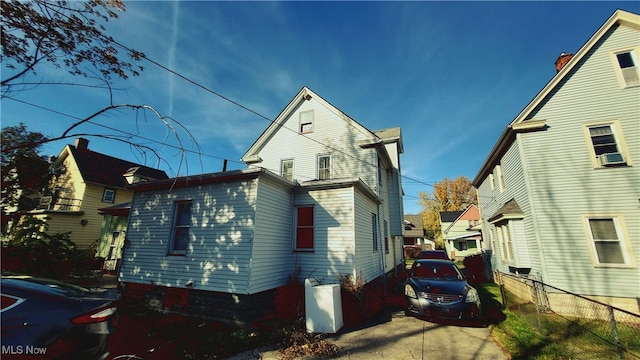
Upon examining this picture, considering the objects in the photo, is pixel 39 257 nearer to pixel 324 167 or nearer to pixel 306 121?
pixel 324 167

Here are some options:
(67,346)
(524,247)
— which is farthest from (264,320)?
(524,247)

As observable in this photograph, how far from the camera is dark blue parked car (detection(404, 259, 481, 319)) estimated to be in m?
7.23

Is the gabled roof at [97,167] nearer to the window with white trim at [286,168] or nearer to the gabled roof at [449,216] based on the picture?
the window with white trim at [286,168]

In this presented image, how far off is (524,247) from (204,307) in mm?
13508

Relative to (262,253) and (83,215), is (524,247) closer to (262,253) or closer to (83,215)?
(262,253)

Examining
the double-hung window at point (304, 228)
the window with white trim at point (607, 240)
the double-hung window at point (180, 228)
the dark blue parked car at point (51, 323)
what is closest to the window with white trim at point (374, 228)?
the double-hung window at point (304, 228)

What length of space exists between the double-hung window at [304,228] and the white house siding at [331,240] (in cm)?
38

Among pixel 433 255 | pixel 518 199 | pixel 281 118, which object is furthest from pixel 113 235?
pixel 518 199

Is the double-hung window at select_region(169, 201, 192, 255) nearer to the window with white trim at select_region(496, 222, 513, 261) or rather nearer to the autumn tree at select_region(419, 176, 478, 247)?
the window with white trim at select_region(496, 222, 513, 261)

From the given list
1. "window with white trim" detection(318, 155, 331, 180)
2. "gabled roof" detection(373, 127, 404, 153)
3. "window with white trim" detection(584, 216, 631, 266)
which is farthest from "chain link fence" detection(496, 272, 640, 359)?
Answer: "gabled roof" detection(373, 127, 404, 153)

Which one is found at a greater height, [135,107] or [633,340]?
[135,107]

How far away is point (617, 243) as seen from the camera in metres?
9.24

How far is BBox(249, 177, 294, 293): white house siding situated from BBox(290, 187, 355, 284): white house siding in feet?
2.08

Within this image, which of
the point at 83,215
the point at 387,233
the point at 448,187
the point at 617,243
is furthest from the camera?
the point at 448,187
